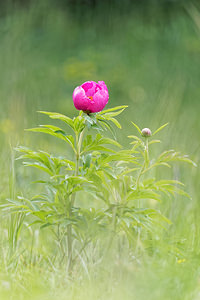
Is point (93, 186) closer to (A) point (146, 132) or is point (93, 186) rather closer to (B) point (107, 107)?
(A) point (146, 132)

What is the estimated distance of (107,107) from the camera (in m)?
3.74

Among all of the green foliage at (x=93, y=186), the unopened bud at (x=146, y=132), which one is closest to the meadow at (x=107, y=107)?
the green foliage at (x=93, y=186)

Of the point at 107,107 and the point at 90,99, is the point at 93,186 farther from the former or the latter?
the point at 107,107

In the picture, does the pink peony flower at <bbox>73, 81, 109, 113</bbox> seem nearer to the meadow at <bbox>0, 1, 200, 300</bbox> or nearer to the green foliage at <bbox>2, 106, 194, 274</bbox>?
the green foliage at <bbox>2, 106, 194, 274</bbox>

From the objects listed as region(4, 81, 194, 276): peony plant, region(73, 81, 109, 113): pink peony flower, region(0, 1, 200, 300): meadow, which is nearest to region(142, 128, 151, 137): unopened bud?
region(4, 81, 194, 276): peony plant

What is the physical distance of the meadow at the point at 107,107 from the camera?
1151 mm

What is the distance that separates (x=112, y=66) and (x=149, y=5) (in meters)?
1.48

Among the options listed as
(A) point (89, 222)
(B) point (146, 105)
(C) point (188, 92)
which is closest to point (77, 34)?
(C) point (188, 92)

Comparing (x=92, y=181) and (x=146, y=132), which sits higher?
(x=146, y=132)

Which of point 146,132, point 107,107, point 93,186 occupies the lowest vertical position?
point 93,186

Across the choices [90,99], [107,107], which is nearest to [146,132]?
[90,99]

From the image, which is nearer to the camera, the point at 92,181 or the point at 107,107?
the point at 92,181

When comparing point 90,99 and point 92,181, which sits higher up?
point 90,99

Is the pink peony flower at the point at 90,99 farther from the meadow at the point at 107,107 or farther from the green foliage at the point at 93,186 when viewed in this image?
the meadow at the point at 107,107
